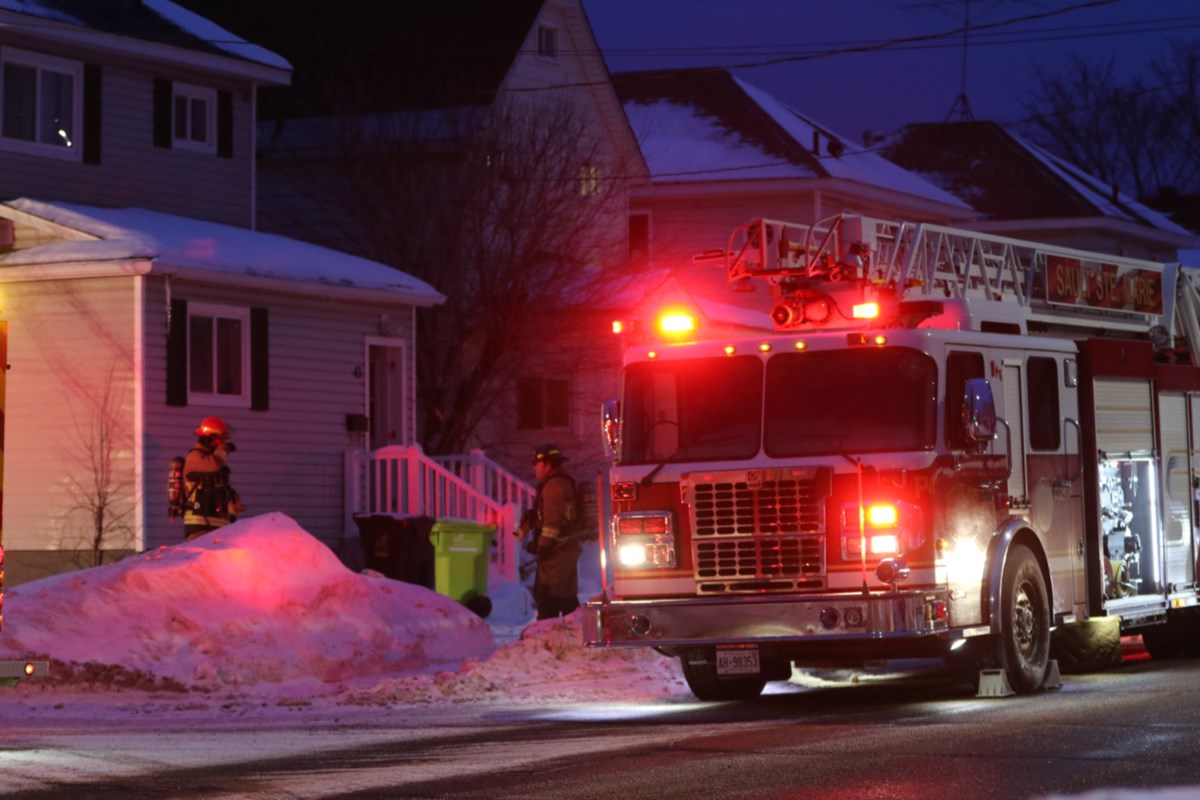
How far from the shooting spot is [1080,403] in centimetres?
1483

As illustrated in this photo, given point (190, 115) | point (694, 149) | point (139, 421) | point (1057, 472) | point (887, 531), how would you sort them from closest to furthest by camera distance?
point (887, 531) < point (1057, 472) < point (139, 421) < point (190, 115) < point (694, 149)

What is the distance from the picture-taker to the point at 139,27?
90.7 ft

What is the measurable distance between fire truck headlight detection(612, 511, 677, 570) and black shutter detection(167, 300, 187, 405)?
11.4m

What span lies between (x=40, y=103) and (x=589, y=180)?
1015cm

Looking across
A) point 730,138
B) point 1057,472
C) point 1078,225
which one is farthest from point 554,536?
point 1078,225

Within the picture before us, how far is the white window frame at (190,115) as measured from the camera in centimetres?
2845

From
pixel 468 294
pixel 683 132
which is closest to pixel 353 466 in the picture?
pixel 468 294

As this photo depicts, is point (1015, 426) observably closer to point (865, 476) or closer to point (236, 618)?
point (865, 476)

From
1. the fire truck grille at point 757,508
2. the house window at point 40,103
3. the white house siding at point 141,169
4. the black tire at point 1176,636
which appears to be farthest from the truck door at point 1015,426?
the house window at point 40,103

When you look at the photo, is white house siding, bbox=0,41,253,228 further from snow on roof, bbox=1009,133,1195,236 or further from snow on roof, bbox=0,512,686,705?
snow on roof, bbox=1009,133,1195,236

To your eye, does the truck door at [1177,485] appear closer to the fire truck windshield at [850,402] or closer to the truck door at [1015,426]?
the truck door at [1015,426]

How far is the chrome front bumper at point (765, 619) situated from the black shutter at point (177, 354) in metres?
11.4

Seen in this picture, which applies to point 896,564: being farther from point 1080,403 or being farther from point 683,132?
point 683,132

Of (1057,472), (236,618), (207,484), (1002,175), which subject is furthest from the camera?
(1002,175)
